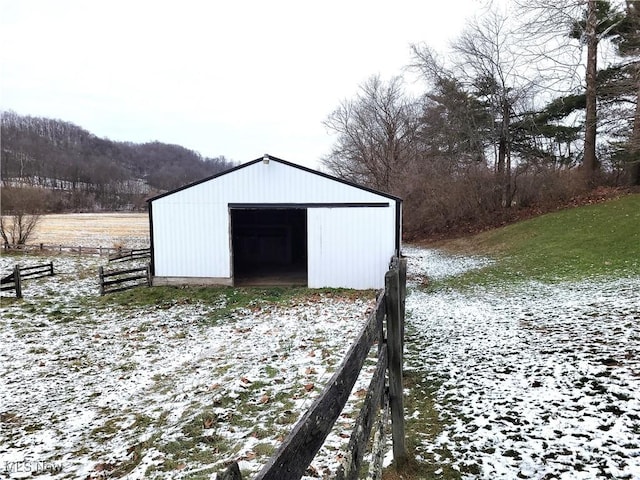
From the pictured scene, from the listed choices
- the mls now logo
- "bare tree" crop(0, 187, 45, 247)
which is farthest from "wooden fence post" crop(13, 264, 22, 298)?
"bare tree" crop(0, 187, 45, 247)

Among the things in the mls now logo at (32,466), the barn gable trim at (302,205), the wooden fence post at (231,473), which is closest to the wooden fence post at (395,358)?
the wooden fence post at (231,473)

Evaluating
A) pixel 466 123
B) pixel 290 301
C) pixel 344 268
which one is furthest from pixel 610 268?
pixel 466 123

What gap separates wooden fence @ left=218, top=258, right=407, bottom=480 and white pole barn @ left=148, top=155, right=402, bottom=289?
9988 millimetres

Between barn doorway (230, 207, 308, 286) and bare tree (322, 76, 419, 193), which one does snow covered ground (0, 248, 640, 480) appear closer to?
barn doorway (230, 207, 308, 286)

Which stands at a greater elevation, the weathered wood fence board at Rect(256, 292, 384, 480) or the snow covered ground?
the weathered wood fence board at Rect(256, 292, 384, 480)

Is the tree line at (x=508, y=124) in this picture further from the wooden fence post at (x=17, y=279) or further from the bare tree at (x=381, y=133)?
the wooden fence post at (x=17, y=279)

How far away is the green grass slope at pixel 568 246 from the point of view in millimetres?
11761

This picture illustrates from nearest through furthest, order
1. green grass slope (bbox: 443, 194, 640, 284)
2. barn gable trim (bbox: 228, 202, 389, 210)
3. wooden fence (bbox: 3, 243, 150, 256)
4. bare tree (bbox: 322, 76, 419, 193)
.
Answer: green grass slope (bbox: 443, 194, 640, 284) < barn gable trim (bbox: 228, 202, 389, 210) < wooden fence (bbox: 3, 243, 150, 256) < bare tree (bbox: 322, 76, 419, 193)

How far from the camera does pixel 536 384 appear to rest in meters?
4.55

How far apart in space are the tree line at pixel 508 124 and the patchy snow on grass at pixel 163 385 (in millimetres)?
18525

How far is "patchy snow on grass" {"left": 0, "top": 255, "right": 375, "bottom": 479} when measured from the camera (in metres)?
4.23

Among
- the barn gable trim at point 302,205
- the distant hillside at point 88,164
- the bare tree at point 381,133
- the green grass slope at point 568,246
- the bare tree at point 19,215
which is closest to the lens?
the green grass slope at point 568,246

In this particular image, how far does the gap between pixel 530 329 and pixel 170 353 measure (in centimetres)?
676

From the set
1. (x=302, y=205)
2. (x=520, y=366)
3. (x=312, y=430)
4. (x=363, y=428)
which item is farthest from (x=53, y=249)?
(x=312, y=430)
